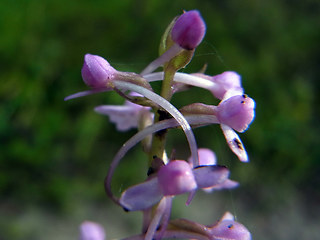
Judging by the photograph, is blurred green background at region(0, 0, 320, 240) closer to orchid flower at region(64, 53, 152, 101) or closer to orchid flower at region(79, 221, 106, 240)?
orchid flower at region(79, 221, 106, 240)

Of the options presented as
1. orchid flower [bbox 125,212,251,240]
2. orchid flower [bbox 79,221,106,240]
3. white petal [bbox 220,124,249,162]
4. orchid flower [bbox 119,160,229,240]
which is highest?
white petal [bbox 220,124,249,162]

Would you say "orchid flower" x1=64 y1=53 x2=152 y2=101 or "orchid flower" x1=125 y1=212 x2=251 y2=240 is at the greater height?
"orchid flower" x1=64 y1=53 x2=152 y2=101

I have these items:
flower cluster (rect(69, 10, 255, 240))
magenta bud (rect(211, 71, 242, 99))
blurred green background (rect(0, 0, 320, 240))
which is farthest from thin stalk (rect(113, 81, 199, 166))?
blurred green background (rect(0, 0, 320, 240))

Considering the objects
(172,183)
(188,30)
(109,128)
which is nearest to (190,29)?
(188,30)

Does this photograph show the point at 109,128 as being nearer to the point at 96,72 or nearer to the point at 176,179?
the point at 96,72

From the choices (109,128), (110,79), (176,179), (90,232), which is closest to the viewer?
(176,179)

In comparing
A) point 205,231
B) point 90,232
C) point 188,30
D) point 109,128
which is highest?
point 188,30

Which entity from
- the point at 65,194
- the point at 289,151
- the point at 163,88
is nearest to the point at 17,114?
the point at 65,194

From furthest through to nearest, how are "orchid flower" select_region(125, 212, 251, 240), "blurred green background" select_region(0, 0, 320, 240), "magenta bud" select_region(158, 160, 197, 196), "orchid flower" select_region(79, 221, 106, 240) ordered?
1. "blurred green background" select_region(0, 0, 320, 240)
2. "orchid flower" select_region(79, 221, 106, 240)
3. "orchid flower" select_region(125, 212, 251, 240)
4. "magenta bud" select_region(158, 160, 197, 196)

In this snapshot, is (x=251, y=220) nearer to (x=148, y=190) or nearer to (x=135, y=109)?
(x=135, y=109)
